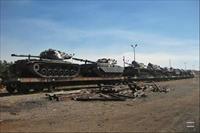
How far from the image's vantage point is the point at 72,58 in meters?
33.5

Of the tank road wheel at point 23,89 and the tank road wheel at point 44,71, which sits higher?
the tank road wheel at point 44,71

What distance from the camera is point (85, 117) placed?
16.1 meters

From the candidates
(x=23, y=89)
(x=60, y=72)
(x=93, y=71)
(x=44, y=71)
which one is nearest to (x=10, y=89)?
(x=23, y=89)

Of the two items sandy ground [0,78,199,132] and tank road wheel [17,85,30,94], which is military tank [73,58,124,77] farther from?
sandy ground [0,78,199,132]

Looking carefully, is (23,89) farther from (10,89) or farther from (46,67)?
(46,67)

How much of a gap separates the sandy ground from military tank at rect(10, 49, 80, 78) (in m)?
4.72

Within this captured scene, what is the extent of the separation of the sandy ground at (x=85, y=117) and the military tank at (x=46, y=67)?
4.72m

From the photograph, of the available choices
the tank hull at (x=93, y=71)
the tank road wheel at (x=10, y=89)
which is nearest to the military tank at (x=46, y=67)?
the tank road wheel at (x=10, y=89)

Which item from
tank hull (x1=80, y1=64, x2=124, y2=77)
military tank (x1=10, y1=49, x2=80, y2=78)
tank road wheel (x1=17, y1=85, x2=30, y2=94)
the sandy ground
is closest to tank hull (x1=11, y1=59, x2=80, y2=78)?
military tank (x1=10, y1=49, x2=80, y2=78)

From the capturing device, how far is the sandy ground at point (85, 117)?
44.4 feet

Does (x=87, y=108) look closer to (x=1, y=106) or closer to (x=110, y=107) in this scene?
(x=110, y=107)

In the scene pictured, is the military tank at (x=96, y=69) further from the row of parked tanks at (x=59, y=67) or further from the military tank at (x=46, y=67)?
the military tank at (x=46, y=67)

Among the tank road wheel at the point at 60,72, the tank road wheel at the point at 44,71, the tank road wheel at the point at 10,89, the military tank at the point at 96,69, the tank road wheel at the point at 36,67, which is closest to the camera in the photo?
the tank road wheel at the point at 10,89

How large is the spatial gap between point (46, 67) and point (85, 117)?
37.2 feet
